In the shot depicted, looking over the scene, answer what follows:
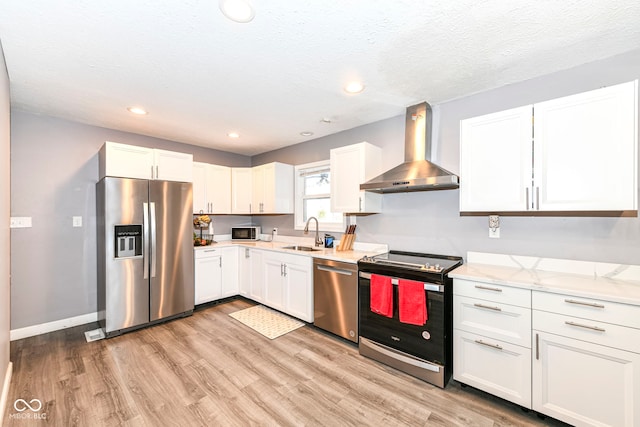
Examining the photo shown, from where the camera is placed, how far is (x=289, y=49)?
6.20 feet

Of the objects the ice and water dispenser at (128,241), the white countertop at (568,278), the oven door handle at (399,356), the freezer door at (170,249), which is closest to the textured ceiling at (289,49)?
the freezer door at (170,249)

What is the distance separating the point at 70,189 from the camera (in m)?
3.26

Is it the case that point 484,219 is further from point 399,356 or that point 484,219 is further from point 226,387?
point 226,387

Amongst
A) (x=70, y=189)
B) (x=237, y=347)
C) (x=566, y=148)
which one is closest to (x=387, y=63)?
(x=566, y=148)

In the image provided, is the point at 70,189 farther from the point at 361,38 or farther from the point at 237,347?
the point at 361,38

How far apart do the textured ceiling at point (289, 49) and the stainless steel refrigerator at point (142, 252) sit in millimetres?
950

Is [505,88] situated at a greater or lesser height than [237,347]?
greater

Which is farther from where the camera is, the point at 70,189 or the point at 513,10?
the point at 70,189

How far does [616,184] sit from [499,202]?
2.06 feet

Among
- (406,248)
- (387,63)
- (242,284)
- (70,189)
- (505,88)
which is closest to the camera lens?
(387,63)

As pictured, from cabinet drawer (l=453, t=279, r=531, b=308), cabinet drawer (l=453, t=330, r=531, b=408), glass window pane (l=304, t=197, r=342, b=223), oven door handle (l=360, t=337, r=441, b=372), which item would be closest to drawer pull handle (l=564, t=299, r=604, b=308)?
cabinet drawer (l=453, t=279, r=531, b=308)

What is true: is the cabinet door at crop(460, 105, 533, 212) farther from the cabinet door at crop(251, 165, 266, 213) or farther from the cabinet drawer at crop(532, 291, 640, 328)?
the cabinet door at crop(251, 165, 266, 213)

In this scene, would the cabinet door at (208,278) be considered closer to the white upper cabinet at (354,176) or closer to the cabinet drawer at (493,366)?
the white upper cabinet at (354,176)

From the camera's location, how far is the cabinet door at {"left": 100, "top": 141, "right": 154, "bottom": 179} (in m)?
3.01
